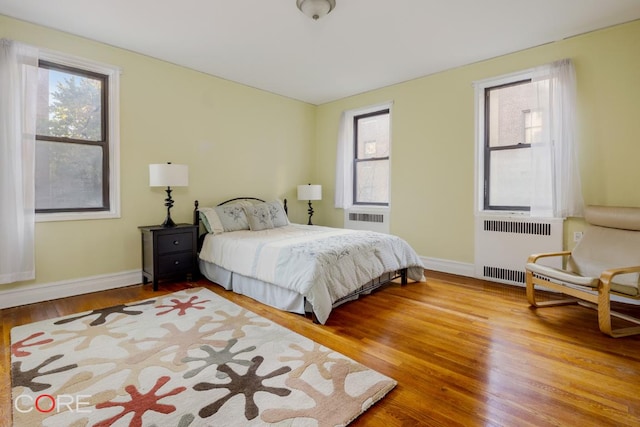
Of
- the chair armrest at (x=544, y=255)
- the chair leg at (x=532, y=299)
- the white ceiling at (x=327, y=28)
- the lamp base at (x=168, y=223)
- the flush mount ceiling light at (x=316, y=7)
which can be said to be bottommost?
the chair leg at (x=532, y=299)

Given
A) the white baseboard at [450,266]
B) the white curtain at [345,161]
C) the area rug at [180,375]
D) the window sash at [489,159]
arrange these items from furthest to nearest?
the white curtain at [345,161]
the white baseboard at [450,266]
the window sash at [489,159]
the area rug at [180,375]

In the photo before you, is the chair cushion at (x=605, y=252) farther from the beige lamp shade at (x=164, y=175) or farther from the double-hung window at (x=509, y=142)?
the beige lamp shade at (x=164, y=175)

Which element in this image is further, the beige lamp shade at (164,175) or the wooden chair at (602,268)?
the beige lamp shade at (164,175)

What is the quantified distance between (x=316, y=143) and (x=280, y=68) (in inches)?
76.4

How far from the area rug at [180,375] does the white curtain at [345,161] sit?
10.3ft

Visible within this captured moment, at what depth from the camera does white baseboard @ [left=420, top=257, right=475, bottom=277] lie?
13.4 ft

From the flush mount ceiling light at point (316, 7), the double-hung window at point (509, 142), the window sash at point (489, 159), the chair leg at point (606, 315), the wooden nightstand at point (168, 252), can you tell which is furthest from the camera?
the window sash at point (489, 159)

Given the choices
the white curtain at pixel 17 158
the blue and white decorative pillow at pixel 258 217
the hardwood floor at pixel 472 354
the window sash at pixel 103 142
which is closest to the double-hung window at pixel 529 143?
the hardwood floor at pixel 472 354

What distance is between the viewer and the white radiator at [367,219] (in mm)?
4953

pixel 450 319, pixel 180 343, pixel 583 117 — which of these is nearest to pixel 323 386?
pixel 180 343

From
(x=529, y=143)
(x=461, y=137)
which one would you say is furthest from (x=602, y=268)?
(x=461, y=137)

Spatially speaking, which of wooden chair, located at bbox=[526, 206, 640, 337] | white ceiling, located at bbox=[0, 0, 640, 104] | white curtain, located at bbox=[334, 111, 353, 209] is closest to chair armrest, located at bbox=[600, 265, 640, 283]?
wooden chair, located at bbox=[526, 206, 640, 337]

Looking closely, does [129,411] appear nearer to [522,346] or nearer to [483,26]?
[522,346]

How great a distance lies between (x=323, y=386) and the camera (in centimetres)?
174
